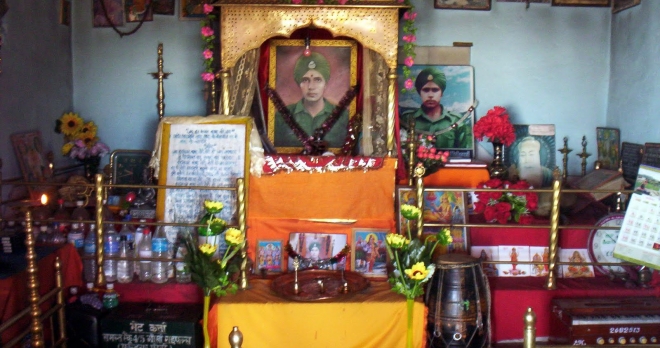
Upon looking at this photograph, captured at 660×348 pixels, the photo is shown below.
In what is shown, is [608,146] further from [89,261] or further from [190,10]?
[89,261]

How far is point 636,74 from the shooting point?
6379mm

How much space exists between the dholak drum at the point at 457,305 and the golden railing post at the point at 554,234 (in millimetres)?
685

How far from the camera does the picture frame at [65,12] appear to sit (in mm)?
6562

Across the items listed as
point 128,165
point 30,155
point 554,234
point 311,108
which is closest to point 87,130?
point 128,165

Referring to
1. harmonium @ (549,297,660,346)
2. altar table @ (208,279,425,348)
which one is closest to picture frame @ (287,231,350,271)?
altar table @ (208,279,425,348)

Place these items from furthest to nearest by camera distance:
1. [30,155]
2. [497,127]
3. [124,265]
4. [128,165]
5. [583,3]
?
[583,3]
[128,165]
[497,127]
[30,155]
[124,265]

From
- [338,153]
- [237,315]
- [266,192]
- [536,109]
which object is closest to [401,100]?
[338,153]

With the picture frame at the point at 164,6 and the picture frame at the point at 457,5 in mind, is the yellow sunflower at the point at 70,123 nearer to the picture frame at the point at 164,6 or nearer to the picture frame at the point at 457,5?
the picture frame at the point at 164,6

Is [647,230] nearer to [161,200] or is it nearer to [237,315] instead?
[237,315]

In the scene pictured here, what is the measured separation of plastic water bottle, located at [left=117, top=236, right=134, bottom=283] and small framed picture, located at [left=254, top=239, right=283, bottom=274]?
1.05 metres

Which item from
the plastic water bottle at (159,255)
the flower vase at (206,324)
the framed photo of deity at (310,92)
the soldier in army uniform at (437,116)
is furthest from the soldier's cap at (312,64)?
the flower vase at (206,324)

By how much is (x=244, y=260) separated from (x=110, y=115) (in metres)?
Answer: 3.36

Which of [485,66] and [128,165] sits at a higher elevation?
[485,66]

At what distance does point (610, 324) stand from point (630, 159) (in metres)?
2.49
